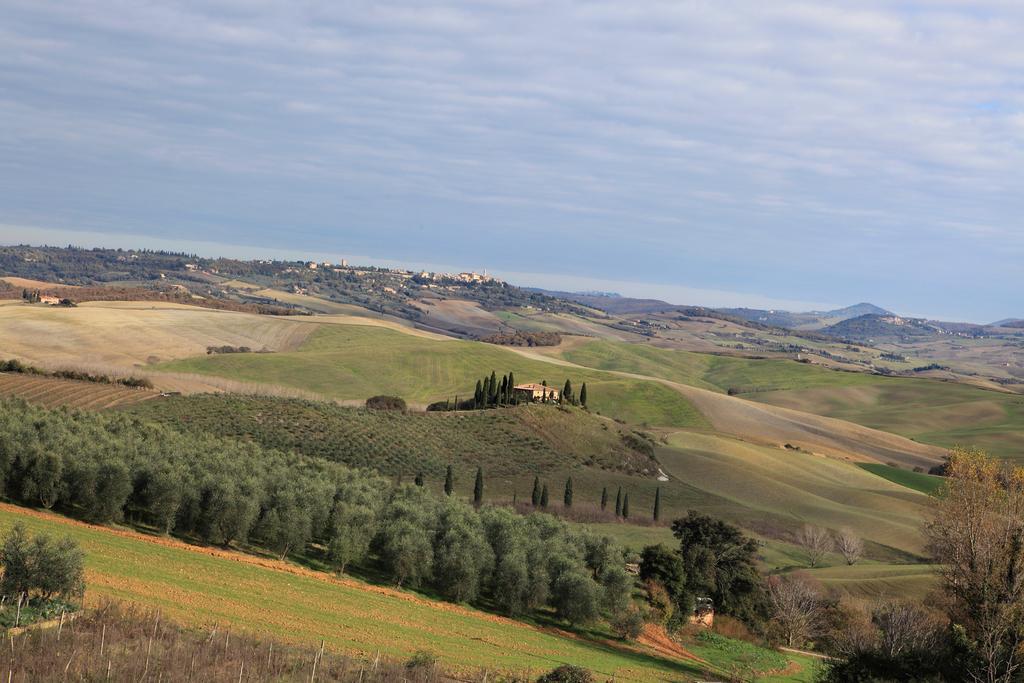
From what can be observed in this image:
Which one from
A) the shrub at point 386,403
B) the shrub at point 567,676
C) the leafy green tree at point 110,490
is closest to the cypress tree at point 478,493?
the leafy green tree at point 110,490

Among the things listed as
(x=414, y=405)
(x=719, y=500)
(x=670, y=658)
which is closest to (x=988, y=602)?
(x=670, y=658)

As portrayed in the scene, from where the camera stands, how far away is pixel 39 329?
145m

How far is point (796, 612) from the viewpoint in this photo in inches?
2422

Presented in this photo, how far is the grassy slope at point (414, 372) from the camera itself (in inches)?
5709

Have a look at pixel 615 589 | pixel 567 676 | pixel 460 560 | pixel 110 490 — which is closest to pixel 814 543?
pixel 615 589

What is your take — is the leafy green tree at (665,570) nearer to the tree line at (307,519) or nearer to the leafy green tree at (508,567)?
the tree line at (307,519)

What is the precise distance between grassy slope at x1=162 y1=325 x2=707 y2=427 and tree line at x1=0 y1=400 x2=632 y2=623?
288 feet

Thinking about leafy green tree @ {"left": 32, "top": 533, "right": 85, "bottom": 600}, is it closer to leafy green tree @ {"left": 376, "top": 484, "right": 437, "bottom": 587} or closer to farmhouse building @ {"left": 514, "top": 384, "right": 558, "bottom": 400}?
leafy green tree @ {"left": 376, "top": 484, "right": 437, "bottom": 587}

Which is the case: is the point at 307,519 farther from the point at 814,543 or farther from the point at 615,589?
the point at 814,543

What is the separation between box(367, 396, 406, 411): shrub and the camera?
429 ft

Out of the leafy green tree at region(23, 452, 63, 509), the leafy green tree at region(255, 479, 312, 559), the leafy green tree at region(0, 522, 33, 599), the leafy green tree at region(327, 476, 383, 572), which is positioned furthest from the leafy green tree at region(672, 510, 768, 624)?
the leafy green tree at region(0, 522, 33, 599)

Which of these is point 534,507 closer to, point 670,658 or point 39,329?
point 670,658

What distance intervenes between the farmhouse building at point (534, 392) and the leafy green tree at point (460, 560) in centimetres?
8539

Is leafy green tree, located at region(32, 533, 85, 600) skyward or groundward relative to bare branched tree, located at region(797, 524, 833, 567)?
skyward
